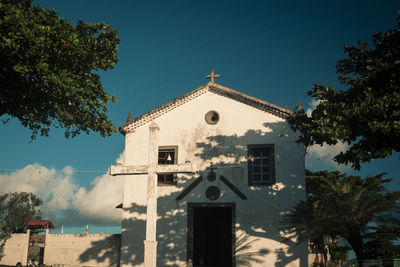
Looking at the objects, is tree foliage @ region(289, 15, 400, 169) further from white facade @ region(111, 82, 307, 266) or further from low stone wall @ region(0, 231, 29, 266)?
low stone wall @ region(0, 231, 29, 266)

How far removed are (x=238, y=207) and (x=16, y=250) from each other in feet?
51.4

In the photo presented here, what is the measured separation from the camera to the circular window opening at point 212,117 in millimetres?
20686

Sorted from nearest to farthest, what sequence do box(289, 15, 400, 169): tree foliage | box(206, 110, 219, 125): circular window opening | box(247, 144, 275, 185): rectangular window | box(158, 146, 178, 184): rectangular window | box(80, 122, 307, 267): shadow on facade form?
1. box(289, 15, 400, 169): tree foliage
2. box(80, 122, 307, 267): shadow on facade
3. box(247, 144, 275, 185): rectangular window
4. box(158, 146, 178, 184): rectangular window
5. box(206, 110, 219, 125): circular window opening

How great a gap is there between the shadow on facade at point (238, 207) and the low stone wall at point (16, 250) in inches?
250

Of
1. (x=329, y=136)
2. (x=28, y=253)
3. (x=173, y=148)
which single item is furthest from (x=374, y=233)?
(x=28, y=253)

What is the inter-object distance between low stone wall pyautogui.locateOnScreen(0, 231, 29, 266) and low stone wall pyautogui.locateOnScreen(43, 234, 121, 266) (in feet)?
13.1

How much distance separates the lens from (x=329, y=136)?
13195 millimetres

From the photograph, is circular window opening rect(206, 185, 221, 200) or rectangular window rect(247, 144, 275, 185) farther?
circular window opening rect(206, 185, 221, 200)

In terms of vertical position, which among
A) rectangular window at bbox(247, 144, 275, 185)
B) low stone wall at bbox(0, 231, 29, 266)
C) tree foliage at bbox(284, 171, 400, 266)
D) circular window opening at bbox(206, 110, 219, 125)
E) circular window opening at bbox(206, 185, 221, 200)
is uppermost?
circular window opening at bbox(206, 110, 219, 125)

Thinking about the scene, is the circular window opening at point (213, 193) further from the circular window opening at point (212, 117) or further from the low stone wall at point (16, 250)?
the low stone wall at point (16, 250)

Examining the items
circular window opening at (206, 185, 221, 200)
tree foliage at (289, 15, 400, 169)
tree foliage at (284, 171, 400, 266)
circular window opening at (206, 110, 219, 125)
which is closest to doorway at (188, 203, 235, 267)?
circular window opening at (206, 185, 221, 200)

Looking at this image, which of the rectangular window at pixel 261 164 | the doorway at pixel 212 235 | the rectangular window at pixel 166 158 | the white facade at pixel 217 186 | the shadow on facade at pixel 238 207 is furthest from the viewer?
the doorway at pixel 212 235

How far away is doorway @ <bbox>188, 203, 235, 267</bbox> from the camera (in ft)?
67.3

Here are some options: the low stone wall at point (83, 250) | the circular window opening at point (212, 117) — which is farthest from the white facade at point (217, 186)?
the low stone wall at point (83, 250)
